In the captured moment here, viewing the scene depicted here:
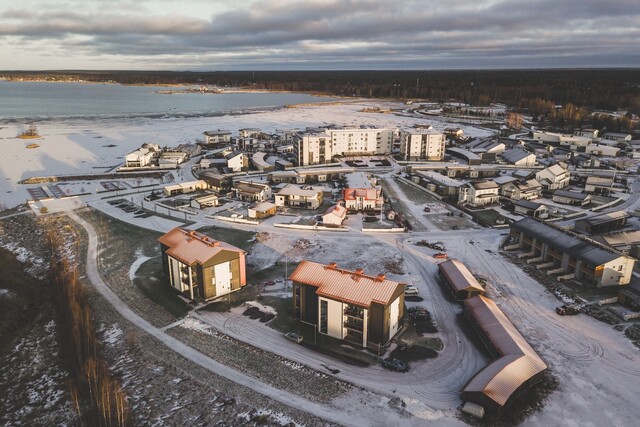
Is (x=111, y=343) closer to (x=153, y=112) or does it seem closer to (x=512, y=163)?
(x=512, y=163)

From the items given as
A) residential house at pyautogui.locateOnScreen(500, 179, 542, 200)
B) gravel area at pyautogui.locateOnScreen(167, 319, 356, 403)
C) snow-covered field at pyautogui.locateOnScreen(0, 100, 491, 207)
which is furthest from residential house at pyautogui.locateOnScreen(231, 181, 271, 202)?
residential house at pyautogui.locateOnScreen(500, 179, 542, 200)

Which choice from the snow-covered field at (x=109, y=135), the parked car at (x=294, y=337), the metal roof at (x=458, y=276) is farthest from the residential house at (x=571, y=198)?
the snow-covered field at (x=109, y=135)

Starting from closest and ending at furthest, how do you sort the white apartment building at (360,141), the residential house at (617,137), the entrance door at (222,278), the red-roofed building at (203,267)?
the red-roofed building at (203,267) → the entrance door at (222,278) → the white apartment building at (360,141) → the residential house at (617,137)

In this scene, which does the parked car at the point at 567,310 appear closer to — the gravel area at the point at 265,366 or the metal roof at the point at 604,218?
the gravel area at the point at 265,366

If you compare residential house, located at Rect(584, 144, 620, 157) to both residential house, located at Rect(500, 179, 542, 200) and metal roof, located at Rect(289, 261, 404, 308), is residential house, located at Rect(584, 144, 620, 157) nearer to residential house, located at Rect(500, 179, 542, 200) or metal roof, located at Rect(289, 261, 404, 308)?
residential house, located at Rect(500, 179, 542, 200)

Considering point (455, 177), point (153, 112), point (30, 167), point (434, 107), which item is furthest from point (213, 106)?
point (455, 177)
